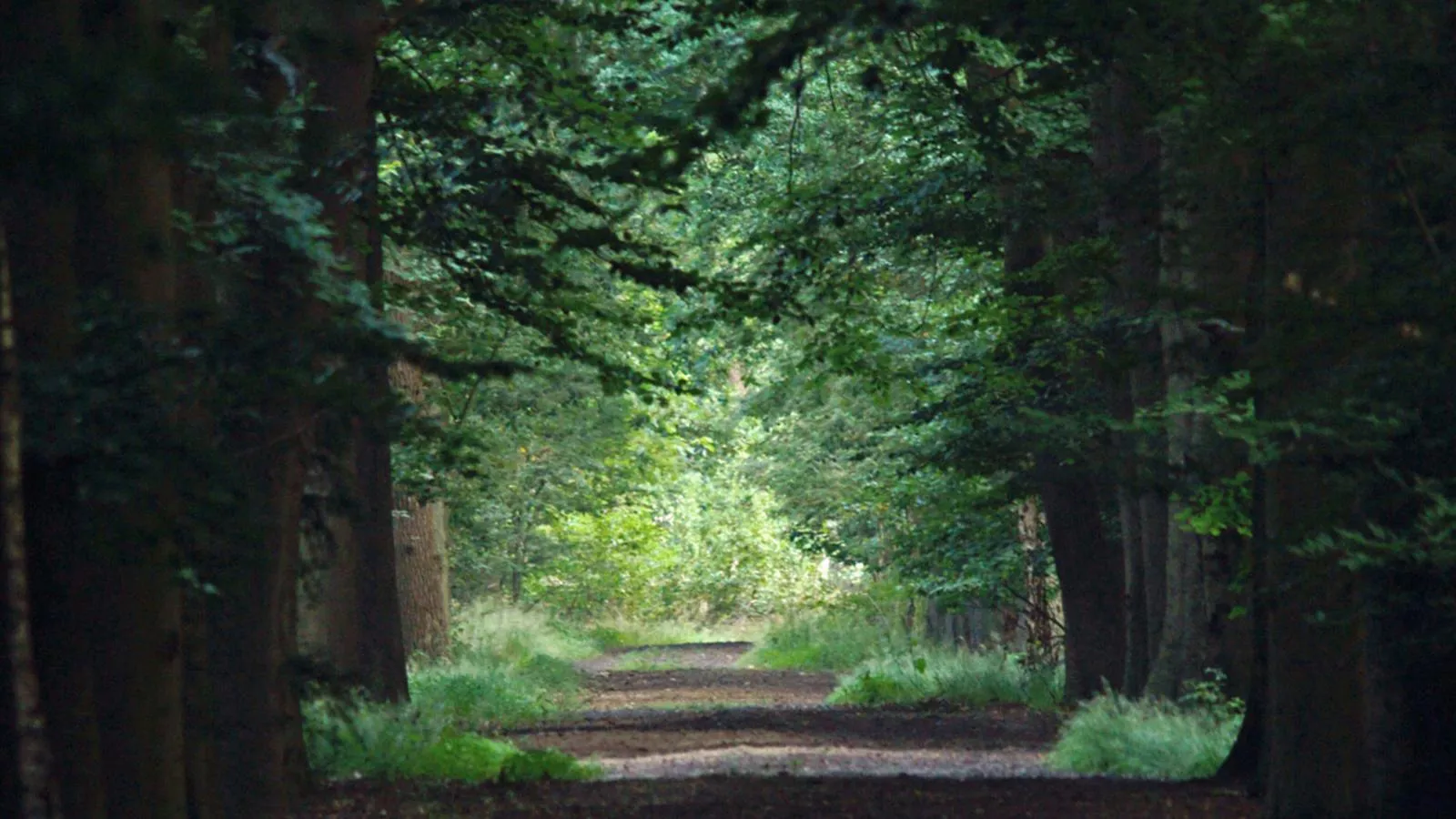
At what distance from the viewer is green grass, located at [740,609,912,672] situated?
30859mm

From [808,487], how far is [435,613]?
11922 millimetres

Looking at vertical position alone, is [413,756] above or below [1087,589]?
below

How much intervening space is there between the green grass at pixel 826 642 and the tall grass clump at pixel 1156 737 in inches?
546

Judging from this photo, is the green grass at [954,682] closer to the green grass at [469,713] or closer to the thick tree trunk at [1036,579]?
the thick tree trunk at [1036,579]

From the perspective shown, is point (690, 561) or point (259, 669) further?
point (690, 561)

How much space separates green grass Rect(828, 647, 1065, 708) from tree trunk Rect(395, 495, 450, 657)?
5012 mm

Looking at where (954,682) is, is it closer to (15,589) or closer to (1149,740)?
(1149,740)

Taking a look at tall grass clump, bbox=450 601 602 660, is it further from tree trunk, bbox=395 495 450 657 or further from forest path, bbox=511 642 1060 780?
forest path, bbox=511 642 1060 780

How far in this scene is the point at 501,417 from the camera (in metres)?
25.4

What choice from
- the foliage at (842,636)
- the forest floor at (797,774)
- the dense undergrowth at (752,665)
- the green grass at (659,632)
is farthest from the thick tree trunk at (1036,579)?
the green grass at (659,632)

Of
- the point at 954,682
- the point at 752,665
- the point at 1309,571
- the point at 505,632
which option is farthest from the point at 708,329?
the point at 752,665

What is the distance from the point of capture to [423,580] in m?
22.2

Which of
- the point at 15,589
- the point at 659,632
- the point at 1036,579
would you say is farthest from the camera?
the point at 659,632

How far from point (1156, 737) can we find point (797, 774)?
2493 mm
